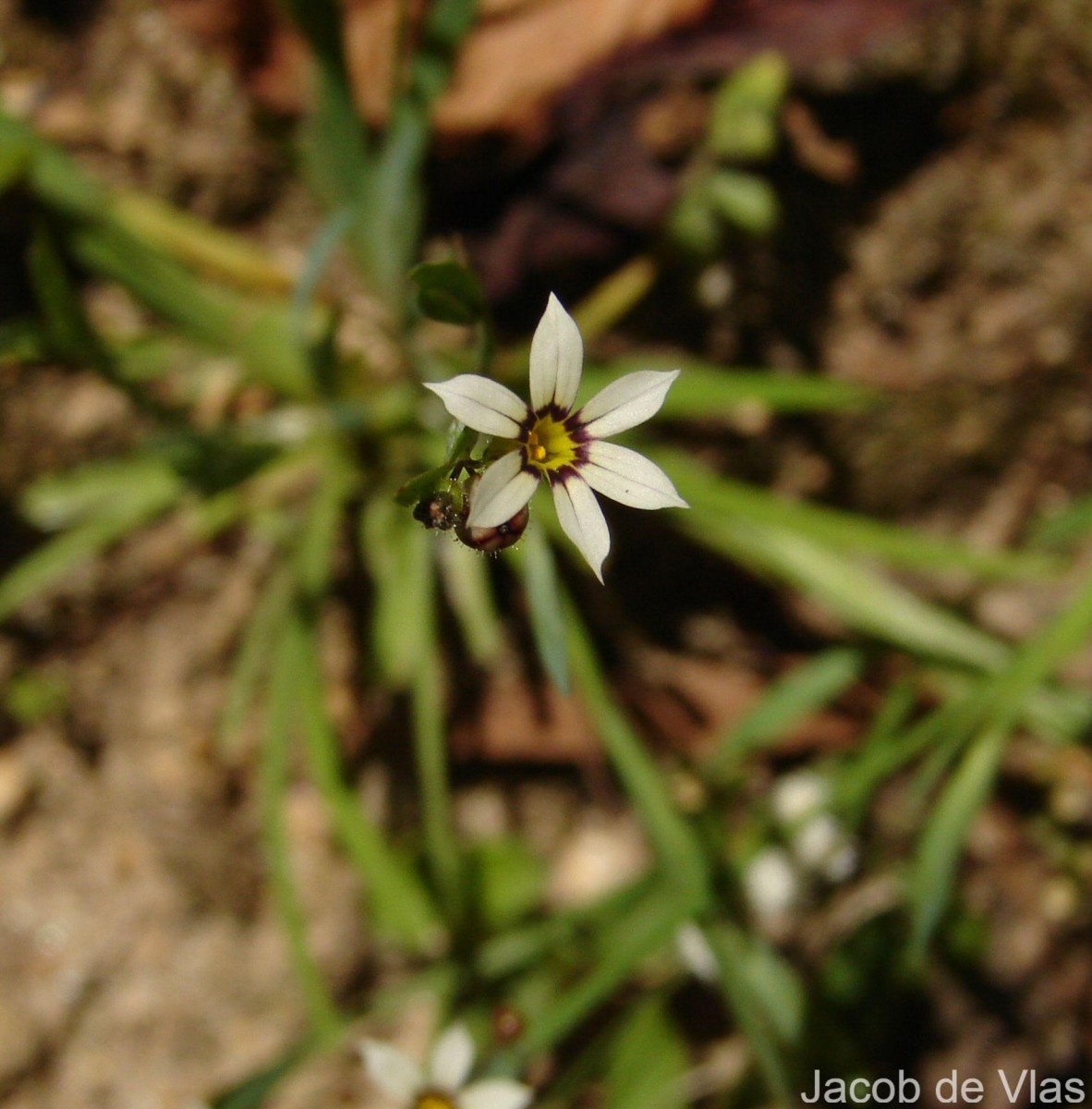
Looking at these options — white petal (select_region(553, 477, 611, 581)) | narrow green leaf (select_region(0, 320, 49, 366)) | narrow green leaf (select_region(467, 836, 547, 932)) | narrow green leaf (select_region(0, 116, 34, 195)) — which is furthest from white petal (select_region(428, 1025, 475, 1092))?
narrow green leaf (select_region(0, 116, 34, 195))

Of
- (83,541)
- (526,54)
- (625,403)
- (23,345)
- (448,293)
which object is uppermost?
(526,54)

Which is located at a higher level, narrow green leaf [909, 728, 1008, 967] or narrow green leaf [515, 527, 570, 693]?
narrow green leaf [515, 527, 570, 693]

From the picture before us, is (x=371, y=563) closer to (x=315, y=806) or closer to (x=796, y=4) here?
(x=315, y=806)

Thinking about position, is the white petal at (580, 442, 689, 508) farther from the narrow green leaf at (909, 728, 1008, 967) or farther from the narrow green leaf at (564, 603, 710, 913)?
the narrow green leaf at (909, 728, 1008, 967)

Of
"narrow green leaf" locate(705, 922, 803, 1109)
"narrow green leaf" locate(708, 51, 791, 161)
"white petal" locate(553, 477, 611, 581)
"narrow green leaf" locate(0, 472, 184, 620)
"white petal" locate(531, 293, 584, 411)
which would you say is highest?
"narrow green leaf" locate(708, 51, 791, 161)

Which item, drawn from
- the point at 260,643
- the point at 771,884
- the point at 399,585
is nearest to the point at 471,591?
the point at 399,585

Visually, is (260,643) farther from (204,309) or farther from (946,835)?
(946,835)

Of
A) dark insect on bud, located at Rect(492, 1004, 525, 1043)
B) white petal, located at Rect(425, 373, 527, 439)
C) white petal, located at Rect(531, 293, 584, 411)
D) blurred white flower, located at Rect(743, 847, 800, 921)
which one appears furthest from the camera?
blurred white flower, located at Rect(743, 847, 800, 921)
